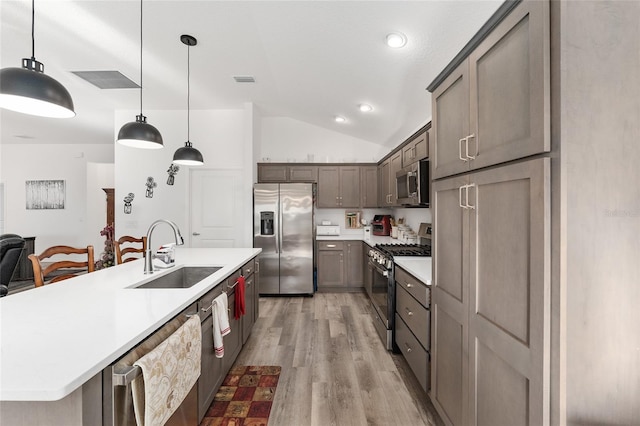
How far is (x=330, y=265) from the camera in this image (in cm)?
484

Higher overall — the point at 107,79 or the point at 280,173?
the point at 107,79

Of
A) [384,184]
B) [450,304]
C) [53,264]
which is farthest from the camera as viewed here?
[384,184]

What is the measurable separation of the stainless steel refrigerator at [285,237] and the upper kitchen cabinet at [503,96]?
10.2 ft

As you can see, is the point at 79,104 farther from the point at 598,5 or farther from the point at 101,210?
the point at 598,5

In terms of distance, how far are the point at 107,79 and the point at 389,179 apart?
4.04 metres

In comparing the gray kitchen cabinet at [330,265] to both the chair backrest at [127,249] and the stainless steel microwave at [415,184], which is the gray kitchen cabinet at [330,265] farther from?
the chair backrest at [127,249]

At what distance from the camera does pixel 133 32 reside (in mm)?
2805

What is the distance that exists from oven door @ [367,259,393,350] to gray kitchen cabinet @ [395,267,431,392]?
0.35 feet

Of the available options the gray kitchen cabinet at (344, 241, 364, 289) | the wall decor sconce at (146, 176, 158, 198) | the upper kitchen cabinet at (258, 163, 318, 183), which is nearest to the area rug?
the gray kitchen cabinet at (344, 241, 364, 289)

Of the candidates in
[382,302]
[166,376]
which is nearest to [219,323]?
[166,376]

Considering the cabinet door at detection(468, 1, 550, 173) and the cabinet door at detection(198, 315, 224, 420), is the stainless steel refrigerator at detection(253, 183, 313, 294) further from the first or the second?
the cabinet door at detection(468, 1, 550, 173)

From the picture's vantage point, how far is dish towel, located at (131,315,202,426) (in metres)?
1.00

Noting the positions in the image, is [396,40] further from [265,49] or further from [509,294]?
[509,294]

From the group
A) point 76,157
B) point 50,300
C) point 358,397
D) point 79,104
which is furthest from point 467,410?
point 76,157
